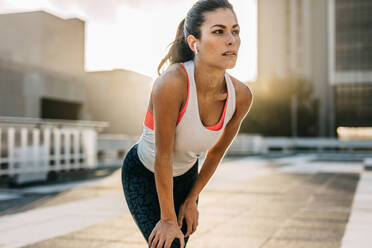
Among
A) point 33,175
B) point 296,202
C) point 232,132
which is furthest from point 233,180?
point 232,132

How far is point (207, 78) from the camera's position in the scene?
2012 mm

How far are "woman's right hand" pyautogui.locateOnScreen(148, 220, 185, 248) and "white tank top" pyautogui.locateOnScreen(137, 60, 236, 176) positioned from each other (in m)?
0.31

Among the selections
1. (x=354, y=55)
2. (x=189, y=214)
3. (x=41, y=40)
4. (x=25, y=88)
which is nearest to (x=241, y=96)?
(x=189, y=214)

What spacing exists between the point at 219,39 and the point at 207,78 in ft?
0.65

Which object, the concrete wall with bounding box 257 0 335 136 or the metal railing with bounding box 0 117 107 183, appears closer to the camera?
the metal railing with bounding box 0 117 107 183

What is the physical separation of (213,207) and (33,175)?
14.6ft

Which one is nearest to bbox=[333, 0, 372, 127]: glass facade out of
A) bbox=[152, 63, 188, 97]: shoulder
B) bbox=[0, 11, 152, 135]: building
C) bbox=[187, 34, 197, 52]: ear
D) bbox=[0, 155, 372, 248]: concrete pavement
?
bbox=[0, 11, 152, 135]: building

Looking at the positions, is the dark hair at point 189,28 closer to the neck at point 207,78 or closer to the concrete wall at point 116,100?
the neck at point 207,78

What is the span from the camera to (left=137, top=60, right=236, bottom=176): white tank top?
193 centimetres

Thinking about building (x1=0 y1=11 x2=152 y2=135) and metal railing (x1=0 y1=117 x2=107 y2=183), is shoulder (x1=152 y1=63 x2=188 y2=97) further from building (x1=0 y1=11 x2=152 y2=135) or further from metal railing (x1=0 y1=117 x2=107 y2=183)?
building (x1=0 y1=11 x2=152 y2=135)

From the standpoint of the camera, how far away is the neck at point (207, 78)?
78.4 inches

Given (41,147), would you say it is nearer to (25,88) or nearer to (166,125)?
(166,125)

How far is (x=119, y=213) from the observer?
222 inches

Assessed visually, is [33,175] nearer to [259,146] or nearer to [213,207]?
[213,207]
